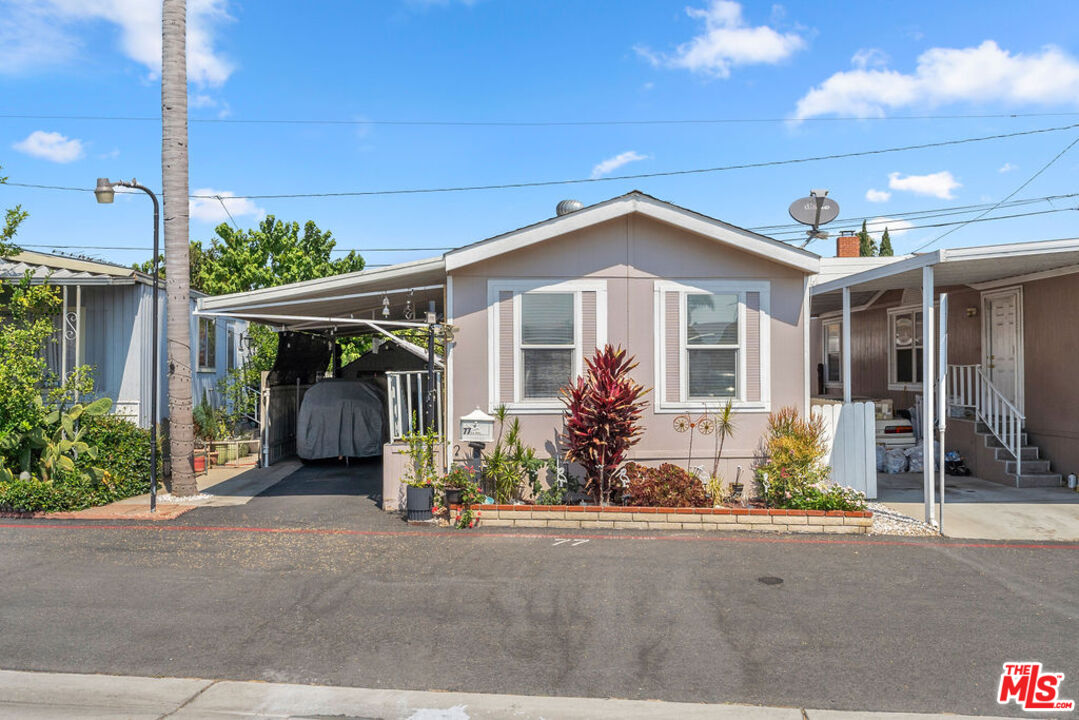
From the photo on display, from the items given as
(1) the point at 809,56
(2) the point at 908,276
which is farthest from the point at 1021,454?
(1) the point at 809,56

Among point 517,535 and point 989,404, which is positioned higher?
point 989,404

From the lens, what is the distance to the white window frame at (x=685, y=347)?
9617 mm

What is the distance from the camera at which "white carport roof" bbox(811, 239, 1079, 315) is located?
8.91 metres

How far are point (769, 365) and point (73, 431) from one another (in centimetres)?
930

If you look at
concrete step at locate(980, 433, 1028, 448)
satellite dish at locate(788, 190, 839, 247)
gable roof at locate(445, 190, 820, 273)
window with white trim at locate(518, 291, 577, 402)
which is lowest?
concrete step at locate(980, 433, 1028, 448)

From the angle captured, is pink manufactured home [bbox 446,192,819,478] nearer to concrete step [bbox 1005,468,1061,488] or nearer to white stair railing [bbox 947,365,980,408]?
concrete step [bbox 1005,468,1061,488]

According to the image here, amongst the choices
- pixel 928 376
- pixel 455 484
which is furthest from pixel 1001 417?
pixel 455 484

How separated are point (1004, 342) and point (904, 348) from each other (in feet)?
8.68

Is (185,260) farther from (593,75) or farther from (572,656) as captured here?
(593,75)

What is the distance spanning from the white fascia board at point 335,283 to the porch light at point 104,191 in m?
1.70

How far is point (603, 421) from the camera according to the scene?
28.9ft

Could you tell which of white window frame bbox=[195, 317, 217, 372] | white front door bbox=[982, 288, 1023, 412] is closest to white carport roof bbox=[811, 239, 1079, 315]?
white front door bbox=[982, 288, 1023, 412]

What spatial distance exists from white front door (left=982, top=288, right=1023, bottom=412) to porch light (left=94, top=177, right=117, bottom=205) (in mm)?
13194

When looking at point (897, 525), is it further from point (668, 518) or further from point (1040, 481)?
point (1040, 481)
